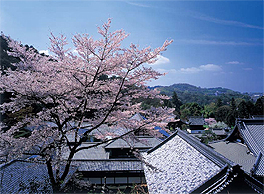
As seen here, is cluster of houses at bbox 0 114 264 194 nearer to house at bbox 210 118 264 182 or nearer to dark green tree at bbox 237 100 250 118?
house at bbox 210 118 264 182

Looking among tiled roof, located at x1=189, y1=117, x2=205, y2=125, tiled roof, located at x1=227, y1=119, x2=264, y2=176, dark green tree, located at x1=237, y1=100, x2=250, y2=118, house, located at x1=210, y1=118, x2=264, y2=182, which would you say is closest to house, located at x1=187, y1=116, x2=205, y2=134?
tiled roof, located at x1=189, y1=117, x2=205, y2=125

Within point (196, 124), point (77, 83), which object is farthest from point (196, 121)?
point (77, 83)

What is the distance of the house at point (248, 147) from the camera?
8547 mm

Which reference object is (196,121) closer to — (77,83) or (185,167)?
(185,167)

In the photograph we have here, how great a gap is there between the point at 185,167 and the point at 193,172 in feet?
1.65

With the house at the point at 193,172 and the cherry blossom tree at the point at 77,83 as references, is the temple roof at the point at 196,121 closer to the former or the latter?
the house at the point at 193,172

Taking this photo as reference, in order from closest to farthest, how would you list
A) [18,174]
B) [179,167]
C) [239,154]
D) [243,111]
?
[179,167] → [18,174] → [239,154] → [243,111]

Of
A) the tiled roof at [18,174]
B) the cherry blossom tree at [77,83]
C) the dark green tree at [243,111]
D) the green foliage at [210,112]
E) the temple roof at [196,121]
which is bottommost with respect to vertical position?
the green foliage at [210,112]

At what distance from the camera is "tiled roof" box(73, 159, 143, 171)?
11.3 metres

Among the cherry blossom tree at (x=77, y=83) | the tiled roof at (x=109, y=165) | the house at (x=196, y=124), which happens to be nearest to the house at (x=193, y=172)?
the cherry blossom tree at (x=77, y=83)

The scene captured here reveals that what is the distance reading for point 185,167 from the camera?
6.41 m

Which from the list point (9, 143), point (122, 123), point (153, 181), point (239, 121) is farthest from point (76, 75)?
point (239, 121)

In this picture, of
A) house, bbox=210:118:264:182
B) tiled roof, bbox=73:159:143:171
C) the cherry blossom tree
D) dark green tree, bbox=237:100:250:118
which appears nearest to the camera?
the cherry blossom tree

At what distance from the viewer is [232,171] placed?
4719mm
